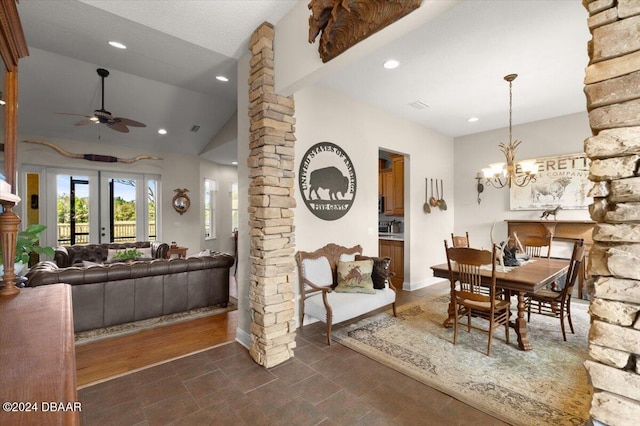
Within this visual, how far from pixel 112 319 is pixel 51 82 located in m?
3.76

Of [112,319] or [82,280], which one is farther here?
[112,319]

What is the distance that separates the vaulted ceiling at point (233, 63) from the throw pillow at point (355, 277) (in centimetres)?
229

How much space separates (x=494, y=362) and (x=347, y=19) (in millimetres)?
3063

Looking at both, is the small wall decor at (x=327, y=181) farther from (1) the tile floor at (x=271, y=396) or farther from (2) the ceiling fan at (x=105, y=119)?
(2) the ceiling fan at (x=105, y=119)

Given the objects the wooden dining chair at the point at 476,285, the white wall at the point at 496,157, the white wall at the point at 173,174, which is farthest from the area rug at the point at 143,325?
the white wall at the point at 496,157

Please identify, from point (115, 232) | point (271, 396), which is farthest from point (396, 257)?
point (115, 232)

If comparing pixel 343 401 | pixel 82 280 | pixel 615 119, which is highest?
pixel 615 119

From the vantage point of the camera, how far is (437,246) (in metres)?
5.75

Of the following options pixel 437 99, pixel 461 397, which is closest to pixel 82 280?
pixel 461 397

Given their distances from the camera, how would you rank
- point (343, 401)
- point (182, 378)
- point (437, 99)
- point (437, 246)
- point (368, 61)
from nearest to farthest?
point (343, 401) < point (182, 378) < point (368, 61) < point (437, 99) < point (437, 246)

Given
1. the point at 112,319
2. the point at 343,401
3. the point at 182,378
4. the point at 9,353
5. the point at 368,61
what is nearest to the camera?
the point at 9,353

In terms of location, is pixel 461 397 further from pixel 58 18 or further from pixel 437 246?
pixel 58 18

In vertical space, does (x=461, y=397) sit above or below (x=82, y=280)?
below

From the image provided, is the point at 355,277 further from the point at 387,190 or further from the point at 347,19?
the point at 387,190
